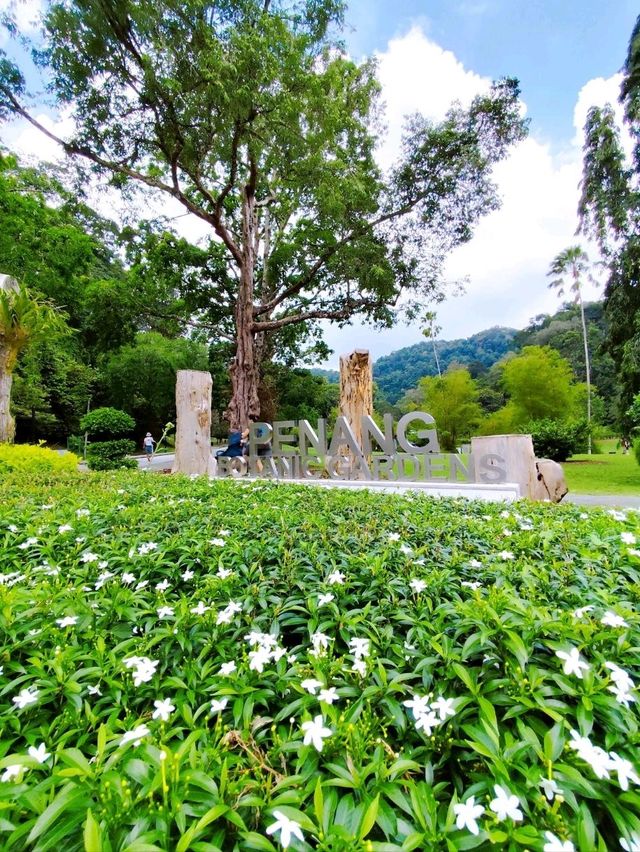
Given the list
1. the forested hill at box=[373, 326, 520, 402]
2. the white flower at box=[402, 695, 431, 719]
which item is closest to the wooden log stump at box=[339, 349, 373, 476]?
the white flower at box=[402, 695, 431, 719]

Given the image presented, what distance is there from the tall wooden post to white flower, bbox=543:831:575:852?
7.47 metres

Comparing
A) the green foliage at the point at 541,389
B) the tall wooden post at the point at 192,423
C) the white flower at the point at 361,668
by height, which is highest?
the green foliage at the point at 541,389

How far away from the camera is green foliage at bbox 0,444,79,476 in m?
6.03

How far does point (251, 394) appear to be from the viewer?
A: 422 inches

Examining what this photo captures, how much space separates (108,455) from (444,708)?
1199cm

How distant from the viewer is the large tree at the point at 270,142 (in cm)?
763

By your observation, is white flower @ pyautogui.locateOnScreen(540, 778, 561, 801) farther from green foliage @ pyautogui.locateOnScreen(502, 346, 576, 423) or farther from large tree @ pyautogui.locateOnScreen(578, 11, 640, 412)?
green foliage @ pyautogui.locateOnScreen(502, 346, 576, 423)

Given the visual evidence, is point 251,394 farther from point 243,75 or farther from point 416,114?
point 416,114

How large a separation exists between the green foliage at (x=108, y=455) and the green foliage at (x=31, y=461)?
384 cm

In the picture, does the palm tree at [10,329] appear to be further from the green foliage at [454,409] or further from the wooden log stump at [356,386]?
the green foliage at [454,409]

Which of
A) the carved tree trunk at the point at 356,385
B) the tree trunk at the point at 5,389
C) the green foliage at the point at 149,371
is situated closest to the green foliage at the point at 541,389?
the carved tree trunk at the point at 356,385

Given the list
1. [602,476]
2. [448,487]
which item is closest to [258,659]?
[448,487]

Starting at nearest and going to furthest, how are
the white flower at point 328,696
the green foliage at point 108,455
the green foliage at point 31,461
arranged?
the white flower at point 328,696, the green foliage at point 31,461, the green foliage at point 108,455

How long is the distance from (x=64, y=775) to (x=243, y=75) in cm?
960
